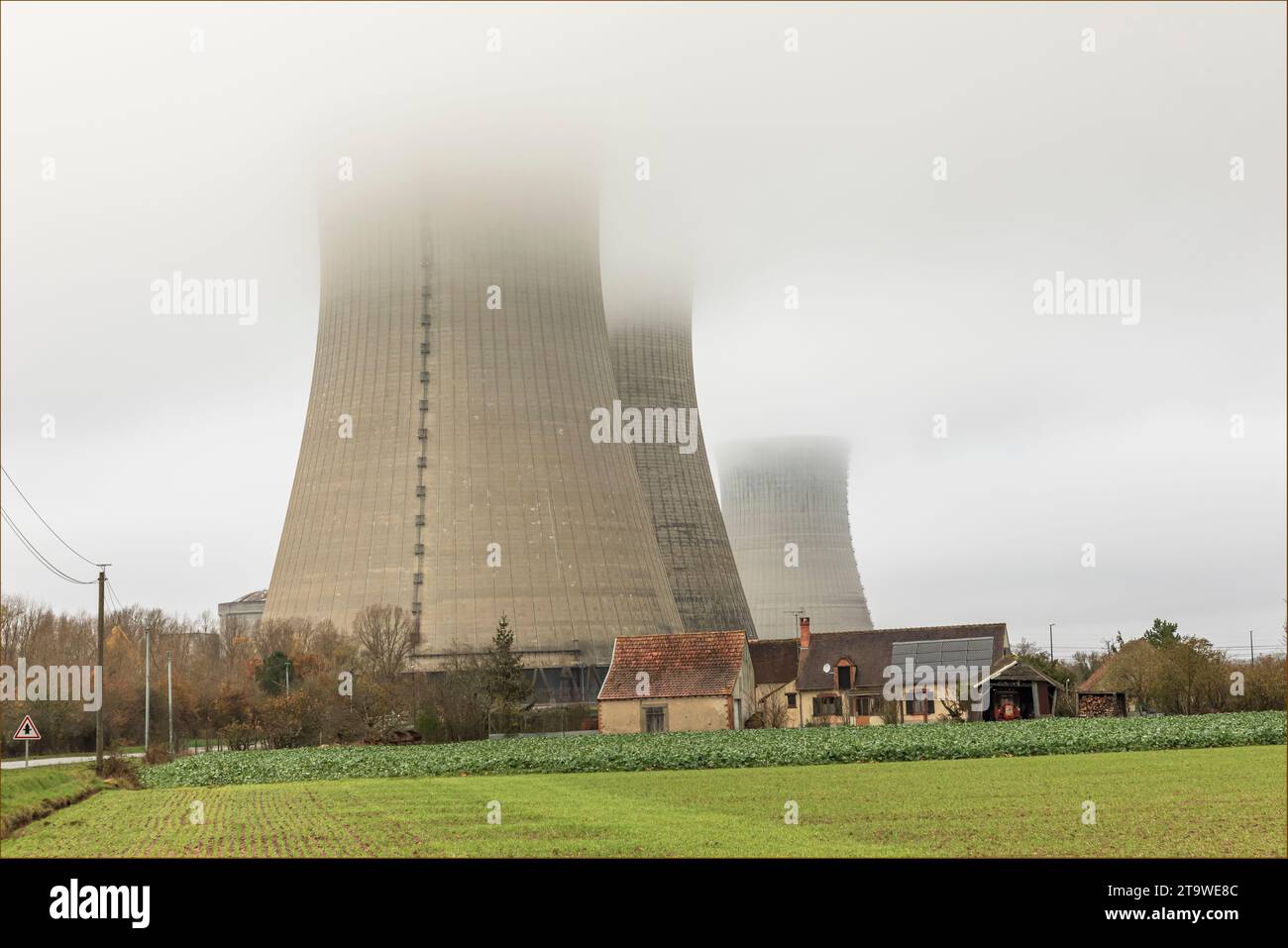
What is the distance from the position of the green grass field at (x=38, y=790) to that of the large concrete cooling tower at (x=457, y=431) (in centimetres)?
1187

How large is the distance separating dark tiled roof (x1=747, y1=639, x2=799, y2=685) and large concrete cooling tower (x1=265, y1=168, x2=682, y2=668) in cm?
877

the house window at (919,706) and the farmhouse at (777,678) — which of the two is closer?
the house window at (919,706)

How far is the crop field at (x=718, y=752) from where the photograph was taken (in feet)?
96.6

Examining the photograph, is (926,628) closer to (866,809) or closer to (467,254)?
(467,254)

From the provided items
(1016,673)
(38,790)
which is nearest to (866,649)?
(1016,673)

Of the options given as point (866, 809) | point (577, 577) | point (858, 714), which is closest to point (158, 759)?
point (577, 577)

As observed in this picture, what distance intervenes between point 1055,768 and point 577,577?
18.7 metres

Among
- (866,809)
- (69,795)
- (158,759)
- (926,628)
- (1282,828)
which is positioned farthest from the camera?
(926,628)

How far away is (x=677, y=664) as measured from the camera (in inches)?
1576

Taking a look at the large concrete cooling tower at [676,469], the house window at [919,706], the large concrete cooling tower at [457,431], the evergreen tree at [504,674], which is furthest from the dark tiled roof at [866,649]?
the evergreen tree at [504,674]

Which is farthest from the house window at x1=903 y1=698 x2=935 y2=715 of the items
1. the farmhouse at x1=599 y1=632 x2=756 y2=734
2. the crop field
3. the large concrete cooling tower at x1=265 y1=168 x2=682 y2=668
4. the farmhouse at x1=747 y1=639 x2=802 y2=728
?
the large concrete cooling tower at x1=265 y1=168 x2=682 y2=668

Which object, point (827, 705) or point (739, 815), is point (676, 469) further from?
point (739, 815)

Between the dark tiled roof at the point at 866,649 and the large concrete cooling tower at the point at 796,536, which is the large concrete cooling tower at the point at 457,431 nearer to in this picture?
the dark tiled roof at the point at 866,649

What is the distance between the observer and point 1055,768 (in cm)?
2439
